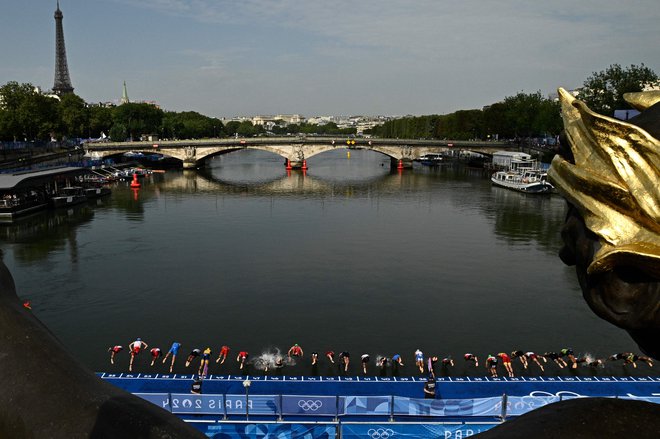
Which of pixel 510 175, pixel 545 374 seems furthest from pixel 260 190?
pixel 545 374

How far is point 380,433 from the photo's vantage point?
1132 cm

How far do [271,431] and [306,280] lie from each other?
15.6m

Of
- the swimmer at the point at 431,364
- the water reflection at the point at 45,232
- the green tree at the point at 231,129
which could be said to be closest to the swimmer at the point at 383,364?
the swimmer at the point at 431,364

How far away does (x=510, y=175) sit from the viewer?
64.0 metres

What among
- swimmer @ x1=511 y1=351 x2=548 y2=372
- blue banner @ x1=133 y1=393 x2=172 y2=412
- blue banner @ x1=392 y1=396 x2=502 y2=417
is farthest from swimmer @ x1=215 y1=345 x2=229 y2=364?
swimmer @ x1=511 y1=351 x2=548 y2=372

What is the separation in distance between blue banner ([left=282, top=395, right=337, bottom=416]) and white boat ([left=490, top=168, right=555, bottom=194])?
4792 cm

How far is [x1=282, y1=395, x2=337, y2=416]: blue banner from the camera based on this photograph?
1287cm

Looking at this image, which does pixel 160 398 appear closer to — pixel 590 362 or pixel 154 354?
pixel 154 354

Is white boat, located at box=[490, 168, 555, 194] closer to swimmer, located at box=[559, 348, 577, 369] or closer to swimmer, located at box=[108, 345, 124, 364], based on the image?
swimmer, located at box=[559, 348, 577, 369]

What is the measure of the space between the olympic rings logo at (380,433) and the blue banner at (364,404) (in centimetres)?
143

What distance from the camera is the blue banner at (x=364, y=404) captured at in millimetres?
12844

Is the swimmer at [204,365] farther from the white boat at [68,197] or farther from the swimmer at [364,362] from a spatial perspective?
the white boat at [68,197]

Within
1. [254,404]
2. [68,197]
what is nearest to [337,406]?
[254,404]

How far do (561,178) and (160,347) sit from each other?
1929 centimetres
